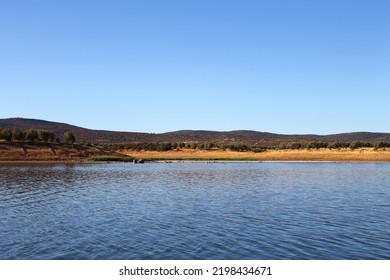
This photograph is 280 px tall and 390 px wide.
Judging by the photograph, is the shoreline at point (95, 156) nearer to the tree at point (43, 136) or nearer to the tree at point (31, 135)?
the tree at point (43, 136)

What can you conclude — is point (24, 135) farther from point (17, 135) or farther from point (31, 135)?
point (17, 135)

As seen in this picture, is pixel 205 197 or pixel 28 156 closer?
pixel 205 197

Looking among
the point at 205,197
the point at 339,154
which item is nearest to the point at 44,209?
the point at 205,197

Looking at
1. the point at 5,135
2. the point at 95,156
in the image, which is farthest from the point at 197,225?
the point at 5,135

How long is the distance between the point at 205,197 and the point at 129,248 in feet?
58.6

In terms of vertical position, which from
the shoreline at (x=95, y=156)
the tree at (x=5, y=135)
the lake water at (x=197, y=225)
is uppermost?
the tree at (x=5, y=135)

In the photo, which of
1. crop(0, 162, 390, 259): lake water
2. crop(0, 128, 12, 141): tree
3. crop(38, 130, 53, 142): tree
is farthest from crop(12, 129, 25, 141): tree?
crop(0, 162, 390, 259): lake water

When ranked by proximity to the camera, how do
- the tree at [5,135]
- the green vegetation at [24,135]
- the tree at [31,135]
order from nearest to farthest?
1. the tree at [5,135]
2. the green vegetation at [24,135]
3. the tree at [31,135]

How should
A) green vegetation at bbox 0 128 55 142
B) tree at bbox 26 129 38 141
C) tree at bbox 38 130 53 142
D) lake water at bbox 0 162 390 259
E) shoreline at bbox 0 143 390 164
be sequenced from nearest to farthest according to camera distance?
1. lake water at bbox 0 162 390 259
2. shoreline at bbox 0 143 390 164
3. green vegetation at bbox 0 128 55 142
4. tree at bbox 26 129 38 141
5. tree at bbox 38 130 53 142

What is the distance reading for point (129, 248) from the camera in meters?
18.0

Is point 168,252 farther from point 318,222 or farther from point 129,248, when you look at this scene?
point 318,222

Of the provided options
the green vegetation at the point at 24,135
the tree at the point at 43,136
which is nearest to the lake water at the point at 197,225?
the green vegetation at the point at 24,135

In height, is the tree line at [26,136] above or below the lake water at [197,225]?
above

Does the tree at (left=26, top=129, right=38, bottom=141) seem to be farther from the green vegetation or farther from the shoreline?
the shoreline
